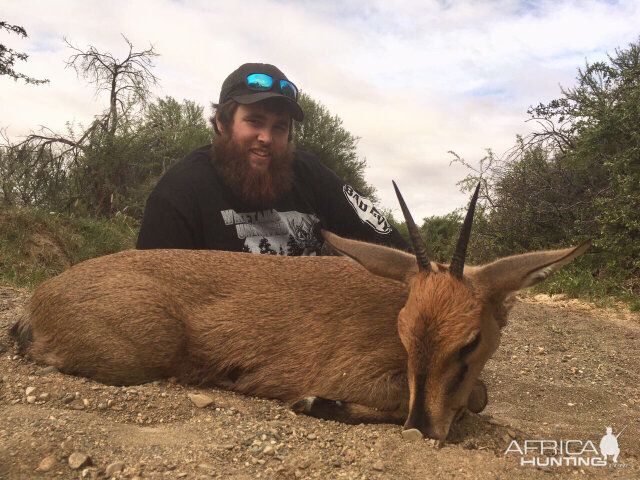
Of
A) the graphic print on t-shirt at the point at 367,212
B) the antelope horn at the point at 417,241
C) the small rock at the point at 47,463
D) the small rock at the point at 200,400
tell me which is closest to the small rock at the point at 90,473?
the small rock at the point at 47,463

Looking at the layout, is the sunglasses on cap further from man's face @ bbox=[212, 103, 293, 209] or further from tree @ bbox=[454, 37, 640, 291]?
tree @ bbox=[454, 37, 640, 291]

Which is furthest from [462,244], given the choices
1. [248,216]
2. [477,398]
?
[248,216]

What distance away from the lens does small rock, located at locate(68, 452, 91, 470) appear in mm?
2332

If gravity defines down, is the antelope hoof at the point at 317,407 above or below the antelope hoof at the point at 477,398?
below

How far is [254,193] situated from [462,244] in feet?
11.1

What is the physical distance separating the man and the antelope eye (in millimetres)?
3085

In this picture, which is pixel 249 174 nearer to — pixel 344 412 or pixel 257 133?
pixel 257 133

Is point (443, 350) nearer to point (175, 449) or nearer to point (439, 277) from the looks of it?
point (439, 277)

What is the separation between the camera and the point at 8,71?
46.6 ft

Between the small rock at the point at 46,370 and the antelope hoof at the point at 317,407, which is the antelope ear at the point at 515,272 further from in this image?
the small rock at the point at 46,370

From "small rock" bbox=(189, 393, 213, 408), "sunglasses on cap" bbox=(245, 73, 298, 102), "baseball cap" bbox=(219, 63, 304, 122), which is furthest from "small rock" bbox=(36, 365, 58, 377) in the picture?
"sunglasses on cap" bbox=(245, 73, 298, 102)

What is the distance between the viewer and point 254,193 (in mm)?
5988

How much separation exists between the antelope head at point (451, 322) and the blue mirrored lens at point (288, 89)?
346 centimetres

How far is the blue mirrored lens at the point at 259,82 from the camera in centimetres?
608
